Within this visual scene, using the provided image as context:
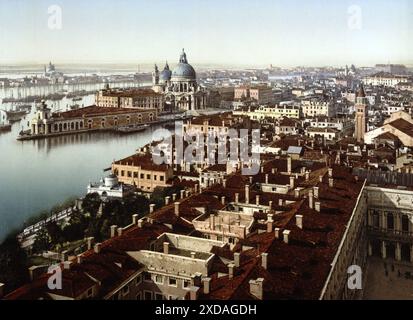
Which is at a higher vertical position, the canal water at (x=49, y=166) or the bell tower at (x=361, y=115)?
the bell tower at (x=361, y=115)

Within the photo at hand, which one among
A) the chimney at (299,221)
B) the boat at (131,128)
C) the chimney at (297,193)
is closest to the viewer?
the chimney at (299,221)

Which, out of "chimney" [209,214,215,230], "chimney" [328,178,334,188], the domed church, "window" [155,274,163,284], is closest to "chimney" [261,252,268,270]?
"window" [155,274,163,284]

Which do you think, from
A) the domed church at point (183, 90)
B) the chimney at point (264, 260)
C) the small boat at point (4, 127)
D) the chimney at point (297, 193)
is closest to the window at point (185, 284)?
the chimney at point (264, 260)

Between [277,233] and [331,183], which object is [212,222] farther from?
[331,183]

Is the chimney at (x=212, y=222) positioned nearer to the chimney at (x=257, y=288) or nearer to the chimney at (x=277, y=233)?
the chimney at (x=277, y=233)

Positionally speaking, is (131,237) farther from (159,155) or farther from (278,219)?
(159,155)
